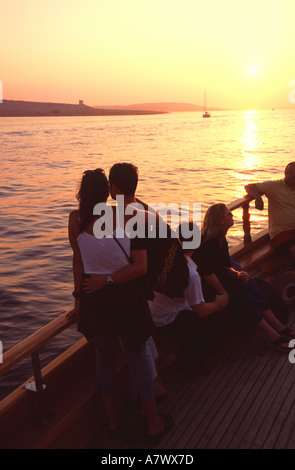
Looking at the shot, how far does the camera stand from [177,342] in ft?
12.3

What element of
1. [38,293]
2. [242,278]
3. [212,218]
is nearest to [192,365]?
[242,278]

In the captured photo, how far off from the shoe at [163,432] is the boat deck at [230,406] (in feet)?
0.11

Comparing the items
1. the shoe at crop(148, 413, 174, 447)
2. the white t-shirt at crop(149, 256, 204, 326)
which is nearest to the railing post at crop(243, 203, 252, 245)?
the white t-shirt at crop(149, 256, 204, 326)

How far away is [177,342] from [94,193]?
5.57ft

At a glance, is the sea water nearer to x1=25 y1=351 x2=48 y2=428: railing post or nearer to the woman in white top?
the woman in white top

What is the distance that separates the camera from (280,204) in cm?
579

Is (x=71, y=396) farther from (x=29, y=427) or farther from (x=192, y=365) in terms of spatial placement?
(x=192, y=365)

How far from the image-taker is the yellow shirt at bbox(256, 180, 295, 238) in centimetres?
573

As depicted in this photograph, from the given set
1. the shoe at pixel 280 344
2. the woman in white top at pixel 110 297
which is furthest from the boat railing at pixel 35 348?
the shoe at pixel 280 344

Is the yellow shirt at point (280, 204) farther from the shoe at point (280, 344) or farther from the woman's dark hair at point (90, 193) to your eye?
the woman's dark hair at point (90, 193)

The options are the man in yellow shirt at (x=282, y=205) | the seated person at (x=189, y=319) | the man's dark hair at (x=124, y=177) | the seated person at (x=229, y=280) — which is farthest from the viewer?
the man in yellow shirt at (x=282, y=205)

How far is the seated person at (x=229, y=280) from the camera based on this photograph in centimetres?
391

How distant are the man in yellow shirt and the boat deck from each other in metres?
1.96

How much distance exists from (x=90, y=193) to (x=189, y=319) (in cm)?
151
